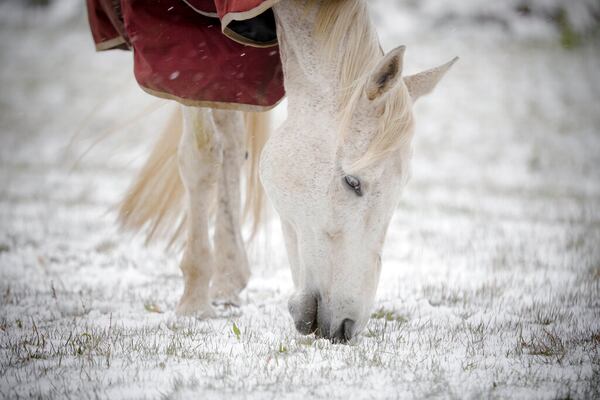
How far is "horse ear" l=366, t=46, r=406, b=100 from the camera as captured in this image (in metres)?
2.46

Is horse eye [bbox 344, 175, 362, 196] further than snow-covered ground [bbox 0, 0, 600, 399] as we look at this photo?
Yes

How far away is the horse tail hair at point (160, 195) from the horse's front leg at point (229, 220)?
0.70 meters

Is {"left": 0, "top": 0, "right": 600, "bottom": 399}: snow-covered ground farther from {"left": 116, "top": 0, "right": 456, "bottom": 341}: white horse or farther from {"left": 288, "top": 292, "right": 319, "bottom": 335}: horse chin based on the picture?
{"left": 116, "top": 0, "right": 456, "bottom": 341}: white horse

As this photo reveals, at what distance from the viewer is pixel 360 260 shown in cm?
254

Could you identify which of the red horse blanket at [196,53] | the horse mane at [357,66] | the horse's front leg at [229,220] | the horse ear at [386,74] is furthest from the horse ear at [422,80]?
the horse's front leg at [229,220]

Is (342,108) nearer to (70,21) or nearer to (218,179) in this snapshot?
(218,179)

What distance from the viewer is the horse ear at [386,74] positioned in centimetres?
246

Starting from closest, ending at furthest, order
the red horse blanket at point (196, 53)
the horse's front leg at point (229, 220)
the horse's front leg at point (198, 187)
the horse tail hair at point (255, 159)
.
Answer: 1. the red horse blanket at point (196, 53)
2. the horse's front leg at point (198, 187)
3. the horse's front leg at point (229, 220)
4. the horse tail hair at point (255, 159)

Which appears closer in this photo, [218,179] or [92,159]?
[218,179]

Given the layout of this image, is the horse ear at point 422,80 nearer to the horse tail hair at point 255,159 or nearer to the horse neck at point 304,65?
the horse neck at point 304,65

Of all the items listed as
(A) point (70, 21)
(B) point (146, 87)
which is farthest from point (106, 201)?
(A) point (70, 21)

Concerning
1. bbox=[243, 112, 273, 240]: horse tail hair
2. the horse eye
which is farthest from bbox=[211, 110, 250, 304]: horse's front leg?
the horse eye

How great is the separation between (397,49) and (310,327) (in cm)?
131

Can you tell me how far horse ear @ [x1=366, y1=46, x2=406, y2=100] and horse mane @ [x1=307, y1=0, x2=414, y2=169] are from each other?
3cm
